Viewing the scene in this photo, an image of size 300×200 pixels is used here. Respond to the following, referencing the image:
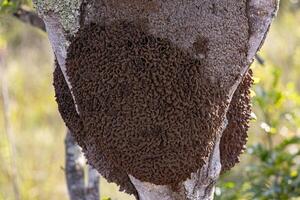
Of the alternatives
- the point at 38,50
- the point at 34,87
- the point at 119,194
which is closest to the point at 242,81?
the point at 119,194

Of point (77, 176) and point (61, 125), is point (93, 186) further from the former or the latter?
point (61, 125)

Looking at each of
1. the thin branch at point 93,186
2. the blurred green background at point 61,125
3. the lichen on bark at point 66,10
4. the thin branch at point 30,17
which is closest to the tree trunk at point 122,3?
the lichen on bark at point 66,10

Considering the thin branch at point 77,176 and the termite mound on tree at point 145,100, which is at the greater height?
the termite mound on tree at point 145,100

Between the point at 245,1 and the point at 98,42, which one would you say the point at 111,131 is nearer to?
the point at 98,42

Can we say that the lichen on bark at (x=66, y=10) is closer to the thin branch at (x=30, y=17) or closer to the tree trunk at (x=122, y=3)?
the tree trunk at (x=122, y=3)

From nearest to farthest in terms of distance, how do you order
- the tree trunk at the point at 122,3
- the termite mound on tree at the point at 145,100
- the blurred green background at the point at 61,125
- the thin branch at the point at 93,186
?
1. the termite mound on tree at the point at 145,100
2. the tree trunk at the point at 122,3
3. the thin branch at the point at 93,186
4. the blurred green background at the point at 61,125

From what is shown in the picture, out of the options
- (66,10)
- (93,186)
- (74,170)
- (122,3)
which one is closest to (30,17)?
(74,170)
